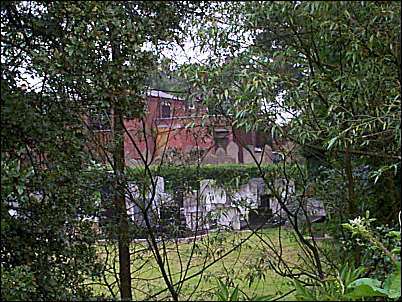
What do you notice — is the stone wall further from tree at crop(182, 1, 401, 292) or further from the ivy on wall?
tree at crop(182, 1, 401, 292)

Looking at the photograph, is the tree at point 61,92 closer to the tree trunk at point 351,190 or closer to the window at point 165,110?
the window at point 165,110

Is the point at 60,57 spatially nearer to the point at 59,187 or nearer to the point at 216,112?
the point at 59,187

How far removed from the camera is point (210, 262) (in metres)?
1.42

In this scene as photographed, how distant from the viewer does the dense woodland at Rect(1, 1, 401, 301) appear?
87 centimetres

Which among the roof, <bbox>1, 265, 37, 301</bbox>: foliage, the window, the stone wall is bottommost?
<bbox>1, 265, 37, 301</bbox>: foliage

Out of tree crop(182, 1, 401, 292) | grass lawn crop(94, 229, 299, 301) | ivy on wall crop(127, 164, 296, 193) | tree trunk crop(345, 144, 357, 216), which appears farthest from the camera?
tree trunk crop(345, 144, 357, 216)

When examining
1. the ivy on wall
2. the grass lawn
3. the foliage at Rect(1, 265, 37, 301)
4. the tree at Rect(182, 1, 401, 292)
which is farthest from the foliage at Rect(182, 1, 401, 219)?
the foliage at Rect(1, 265, 37, 301)

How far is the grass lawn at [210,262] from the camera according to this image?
127 cm

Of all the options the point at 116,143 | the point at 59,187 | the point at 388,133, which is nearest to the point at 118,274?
the point at 116,143


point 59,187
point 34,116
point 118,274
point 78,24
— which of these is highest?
point 78,24

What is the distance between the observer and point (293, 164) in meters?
1.45

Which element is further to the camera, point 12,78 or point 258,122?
point 258,122

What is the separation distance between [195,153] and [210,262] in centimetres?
28

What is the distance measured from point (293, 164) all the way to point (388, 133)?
1.00ft
